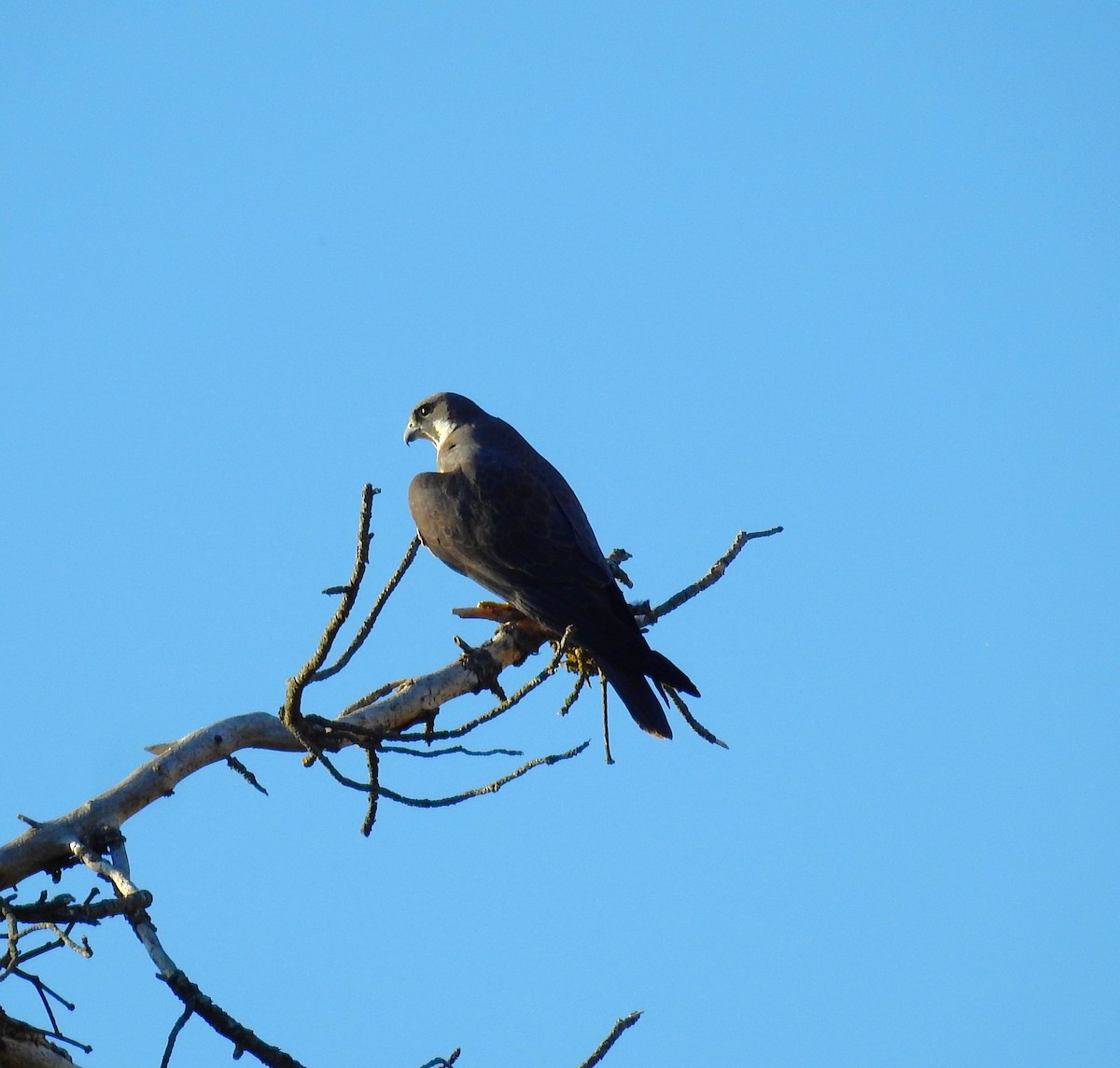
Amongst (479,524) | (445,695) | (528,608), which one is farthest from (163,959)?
(479,524)

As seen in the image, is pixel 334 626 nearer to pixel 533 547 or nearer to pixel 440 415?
pixel 533 547

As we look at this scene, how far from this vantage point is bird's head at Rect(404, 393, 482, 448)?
748 centimetres

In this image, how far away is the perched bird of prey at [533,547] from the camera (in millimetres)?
5238

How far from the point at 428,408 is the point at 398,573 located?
447cm

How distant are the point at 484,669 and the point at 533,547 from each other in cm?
157

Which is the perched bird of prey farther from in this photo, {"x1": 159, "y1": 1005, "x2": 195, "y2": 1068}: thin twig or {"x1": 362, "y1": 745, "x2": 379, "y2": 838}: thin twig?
{"x1": 159, "y1": 1005, "x2": 195, "y2": 1068}: thin twig

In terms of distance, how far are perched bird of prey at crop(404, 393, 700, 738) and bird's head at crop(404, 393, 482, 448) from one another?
31cm

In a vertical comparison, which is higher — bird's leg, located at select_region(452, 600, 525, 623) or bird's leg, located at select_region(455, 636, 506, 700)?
bird's leg, located at select_region(452, 600, 525, 623)

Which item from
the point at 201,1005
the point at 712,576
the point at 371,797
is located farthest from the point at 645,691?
the point at 201,1005

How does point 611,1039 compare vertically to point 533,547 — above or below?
below

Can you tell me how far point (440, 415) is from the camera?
300 inches

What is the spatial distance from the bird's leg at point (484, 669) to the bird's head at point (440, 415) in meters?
2.98

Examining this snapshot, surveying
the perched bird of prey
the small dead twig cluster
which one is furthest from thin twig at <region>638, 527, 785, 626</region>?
the small dead twig cluster

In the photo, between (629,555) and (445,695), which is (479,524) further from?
(445,695)
